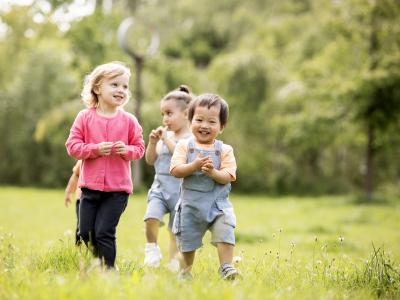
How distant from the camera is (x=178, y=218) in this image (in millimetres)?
4773

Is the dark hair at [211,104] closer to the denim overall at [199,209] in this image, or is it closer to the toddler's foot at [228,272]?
the denim overall at [199,209]

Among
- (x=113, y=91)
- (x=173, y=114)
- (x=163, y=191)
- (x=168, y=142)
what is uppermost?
(x=113, y=91)

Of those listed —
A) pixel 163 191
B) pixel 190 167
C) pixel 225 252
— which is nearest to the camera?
pixel 190 167

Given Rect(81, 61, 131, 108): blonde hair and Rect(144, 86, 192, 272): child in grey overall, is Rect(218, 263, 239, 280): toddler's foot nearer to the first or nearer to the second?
Rect(144, 86, 192, 272): child in grey overall

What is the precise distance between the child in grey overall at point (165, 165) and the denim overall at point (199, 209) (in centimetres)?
103

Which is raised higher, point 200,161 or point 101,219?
point 200,161

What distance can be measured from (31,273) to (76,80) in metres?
19.6

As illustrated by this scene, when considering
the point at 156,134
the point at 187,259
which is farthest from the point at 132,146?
the point at 187,259

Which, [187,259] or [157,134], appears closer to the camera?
[187,259]

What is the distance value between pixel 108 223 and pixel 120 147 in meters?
0.58

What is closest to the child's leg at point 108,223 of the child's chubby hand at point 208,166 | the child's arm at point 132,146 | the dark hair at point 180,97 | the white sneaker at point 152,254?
the child's arm at point 132,146

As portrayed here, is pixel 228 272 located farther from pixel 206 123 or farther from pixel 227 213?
pixel 206 123

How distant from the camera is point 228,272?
4.46m

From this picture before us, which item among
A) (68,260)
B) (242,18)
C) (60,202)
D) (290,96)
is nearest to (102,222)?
(68,260)
